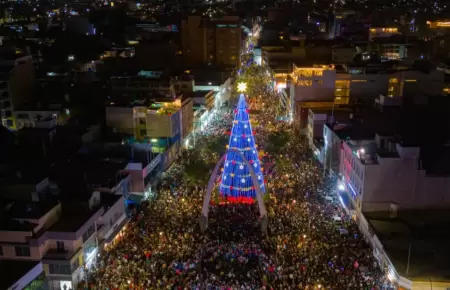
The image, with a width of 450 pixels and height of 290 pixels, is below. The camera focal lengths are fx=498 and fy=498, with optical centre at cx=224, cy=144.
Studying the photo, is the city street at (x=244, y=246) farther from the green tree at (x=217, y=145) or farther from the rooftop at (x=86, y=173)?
the green tree at (x=217, y=145)

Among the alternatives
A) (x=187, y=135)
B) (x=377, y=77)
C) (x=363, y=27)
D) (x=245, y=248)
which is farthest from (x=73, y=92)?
(x=363, y=27)

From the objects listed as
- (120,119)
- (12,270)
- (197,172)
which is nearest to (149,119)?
(120,119)

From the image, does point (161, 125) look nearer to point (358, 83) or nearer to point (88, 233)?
point (88, 233)

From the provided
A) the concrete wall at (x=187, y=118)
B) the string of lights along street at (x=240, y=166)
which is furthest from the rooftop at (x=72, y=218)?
the concrete wall at (x=187, y=118)

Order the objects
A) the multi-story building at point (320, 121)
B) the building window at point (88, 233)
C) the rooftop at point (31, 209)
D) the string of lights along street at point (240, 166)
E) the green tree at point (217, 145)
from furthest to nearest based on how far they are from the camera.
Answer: the green tree at point (217, 145)
the multi-story building at point (320, 121)
the string of lights along street at point (240, 166)
the building window at point (88, 233)
the rooftop at point (31, 209)

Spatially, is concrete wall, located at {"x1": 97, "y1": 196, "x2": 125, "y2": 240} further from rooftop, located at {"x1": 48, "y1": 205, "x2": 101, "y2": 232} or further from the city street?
the city street

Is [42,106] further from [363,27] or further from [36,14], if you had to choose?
[36,14]
